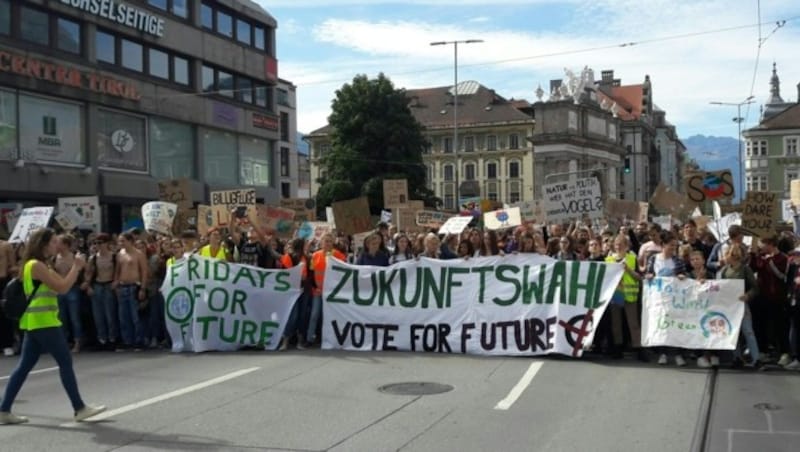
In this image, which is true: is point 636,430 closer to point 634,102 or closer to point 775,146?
point 775,146

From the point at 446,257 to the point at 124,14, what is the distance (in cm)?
2432

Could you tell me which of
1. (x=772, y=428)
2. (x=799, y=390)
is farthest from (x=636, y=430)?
(x=799, y=390)

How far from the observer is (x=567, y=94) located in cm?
10794

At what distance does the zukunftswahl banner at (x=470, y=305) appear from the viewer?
11156 millimetres

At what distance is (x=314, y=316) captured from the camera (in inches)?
492

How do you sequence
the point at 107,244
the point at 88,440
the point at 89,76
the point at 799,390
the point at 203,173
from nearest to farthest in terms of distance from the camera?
the point at 88,440
the point at 799,390
the point at 107,244
the point at 89,76
the point at 203,173

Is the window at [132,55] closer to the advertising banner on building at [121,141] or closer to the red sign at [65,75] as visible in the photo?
the red sign at [65,75]

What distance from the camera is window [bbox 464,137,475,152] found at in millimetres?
108812

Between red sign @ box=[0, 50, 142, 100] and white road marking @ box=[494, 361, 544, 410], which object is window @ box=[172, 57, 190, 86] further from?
white road marking @ box=[494, 361, 544, 410]

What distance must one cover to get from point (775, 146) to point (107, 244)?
343 feet

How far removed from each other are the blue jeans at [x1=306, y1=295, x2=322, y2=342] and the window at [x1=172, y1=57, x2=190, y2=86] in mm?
26507

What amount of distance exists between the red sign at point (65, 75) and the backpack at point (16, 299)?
22243mm

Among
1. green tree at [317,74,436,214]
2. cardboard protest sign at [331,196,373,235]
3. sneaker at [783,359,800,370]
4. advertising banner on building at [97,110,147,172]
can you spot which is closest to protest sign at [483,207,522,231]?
cardboard protest sign at [331,196,373,235]

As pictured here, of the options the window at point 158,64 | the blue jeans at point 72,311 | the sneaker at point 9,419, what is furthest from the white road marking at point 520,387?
the window at point 158,64
